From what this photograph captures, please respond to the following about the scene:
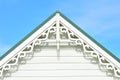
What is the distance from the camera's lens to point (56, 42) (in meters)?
21.6

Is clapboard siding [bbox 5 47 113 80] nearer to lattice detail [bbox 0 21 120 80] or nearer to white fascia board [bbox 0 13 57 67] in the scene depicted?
lattice detail [bbox 0 21 120 80]

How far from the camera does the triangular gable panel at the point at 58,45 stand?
69.5 ft

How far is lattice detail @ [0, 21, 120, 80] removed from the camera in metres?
21.2

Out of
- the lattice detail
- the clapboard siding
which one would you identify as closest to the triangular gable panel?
the lattice detail

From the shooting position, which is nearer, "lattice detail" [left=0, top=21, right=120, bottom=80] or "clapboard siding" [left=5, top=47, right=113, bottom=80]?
"lattice detail" [left=0, top=21, right=120, bottom=80]

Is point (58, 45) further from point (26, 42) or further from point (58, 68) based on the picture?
point (26, 42)

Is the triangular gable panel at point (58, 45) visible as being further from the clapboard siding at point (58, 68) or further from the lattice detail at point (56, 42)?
the clapboard siding at point (58, 68)

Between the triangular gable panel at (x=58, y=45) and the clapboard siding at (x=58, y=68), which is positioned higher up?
the triangular gable panel at (x=58, y=45)

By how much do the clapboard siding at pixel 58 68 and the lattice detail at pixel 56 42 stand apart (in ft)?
0.67

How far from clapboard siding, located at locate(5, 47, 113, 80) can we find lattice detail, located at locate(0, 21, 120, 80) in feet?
0.67

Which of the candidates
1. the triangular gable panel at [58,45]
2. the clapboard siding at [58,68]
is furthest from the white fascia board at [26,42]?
the clapboard siding at [58,68]

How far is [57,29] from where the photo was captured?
21547mm

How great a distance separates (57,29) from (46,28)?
450 mm

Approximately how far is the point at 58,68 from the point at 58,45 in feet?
3.08
